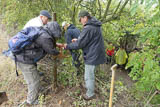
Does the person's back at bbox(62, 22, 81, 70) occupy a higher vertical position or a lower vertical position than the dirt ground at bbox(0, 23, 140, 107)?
higher

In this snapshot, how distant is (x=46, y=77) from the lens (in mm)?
3504

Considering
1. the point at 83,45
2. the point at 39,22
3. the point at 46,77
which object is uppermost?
the point at 39,22

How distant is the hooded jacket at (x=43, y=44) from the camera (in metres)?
2.25

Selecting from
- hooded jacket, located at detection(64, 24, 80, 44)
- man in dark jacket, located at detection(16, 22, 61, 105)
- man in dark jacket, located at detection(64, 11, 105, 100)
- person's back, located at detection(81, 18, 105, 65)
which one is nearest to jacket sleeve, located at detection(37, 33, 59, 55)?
man in dark jacket, located at detection(16, 22, 61, 105)

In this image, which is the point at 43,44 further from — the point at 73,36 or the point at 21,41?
the point at 73,36

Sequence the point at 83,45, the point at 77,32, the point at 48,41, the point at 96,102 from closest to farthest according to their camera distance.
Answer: the point at 48,41 → the point at 83,45 → the point at 96,102 → the point at 77,32

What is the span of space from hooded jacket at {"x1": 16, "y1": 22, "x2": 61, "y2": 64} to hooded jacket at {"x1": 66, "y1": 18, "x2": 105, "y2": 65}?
43 cm

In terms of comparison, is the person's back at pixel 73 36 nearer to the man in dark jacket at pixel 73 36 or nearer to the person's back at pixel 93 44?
the man in dark jacket at pixel 73 36

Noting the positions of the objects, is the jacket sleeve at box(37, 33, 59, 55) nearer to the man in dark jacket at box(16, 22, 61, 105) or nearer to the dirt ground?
the man in dark jacket at box(16, 22, 61, 105)

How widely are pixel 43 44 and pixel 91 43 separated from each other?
959 millimetres

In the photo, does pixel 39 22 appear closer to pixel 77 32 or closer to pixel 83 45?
pixel 77 32

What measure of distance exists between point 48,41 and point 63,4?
5.36 ft

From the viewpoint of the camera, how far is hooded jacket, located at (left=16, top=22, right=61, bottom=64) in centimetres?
225

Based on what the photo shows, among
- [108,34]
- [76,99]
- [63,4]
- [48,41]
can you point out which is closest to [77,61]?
[76,99]
